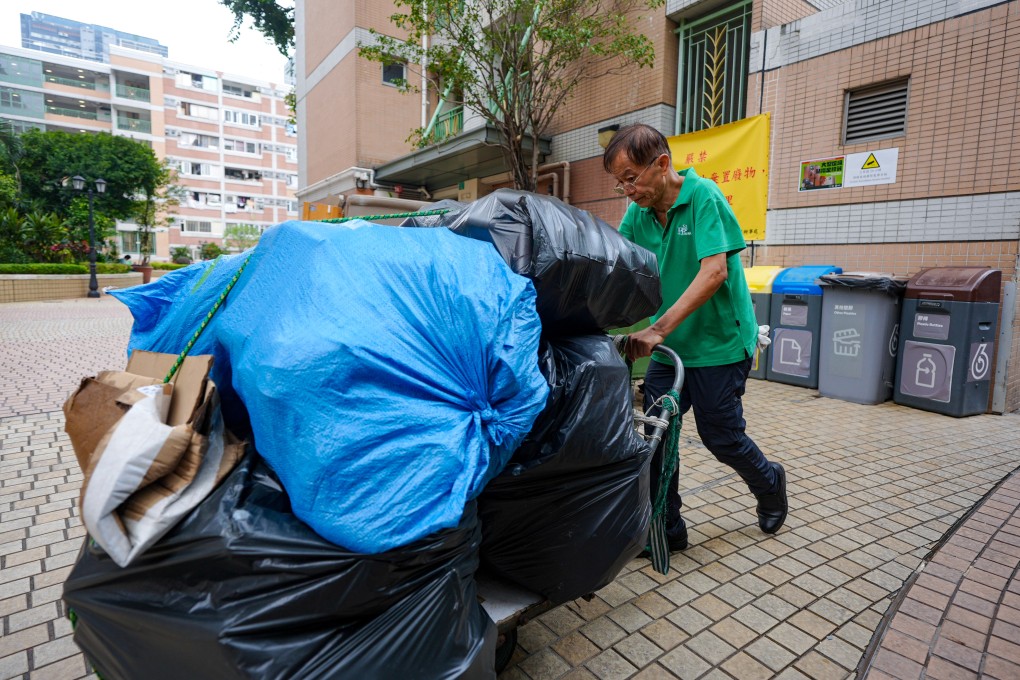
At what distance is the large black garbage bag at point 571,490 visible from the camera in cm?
158

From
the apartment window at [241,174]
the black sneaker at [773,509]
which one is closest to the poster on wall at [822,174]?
the black sneaker at [773,509]

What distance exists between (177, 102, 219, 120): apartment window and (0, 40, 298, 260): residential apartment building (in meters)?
0.09

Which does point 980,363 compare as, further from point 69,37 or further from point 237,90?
point 69,37

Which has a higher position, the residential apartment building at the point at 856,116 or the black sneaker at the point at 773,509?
the residential apartment building at the point at 856,116

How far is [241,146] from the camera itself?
56.5 meters

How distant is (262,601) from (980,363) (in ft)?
20.7

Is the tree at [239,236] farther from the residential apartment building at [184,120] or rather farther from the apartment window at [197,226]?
the residential apartment building at [184,120]

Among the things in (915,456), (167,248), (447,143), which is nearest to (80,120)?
(167,248)

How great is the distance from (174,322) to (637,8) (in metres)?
8.76

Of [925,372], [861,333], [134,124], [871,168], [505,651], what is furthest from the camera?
[134,124]

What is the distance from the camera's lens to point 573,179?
9867 mm

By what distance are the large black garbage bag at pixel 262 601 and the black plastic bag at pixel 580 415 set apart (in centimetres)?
41

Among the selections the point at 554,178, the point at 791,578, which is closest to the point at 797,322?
the point at 791,578

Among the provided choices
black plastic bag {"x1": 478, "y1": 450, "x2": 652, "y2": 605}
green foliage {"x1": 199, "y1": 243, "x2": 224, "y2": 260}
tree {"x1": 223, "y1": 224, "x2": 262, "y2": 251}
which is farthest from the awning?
tree {"x1": 223, "y1": 224, "x2": 262, "y2": 251}
